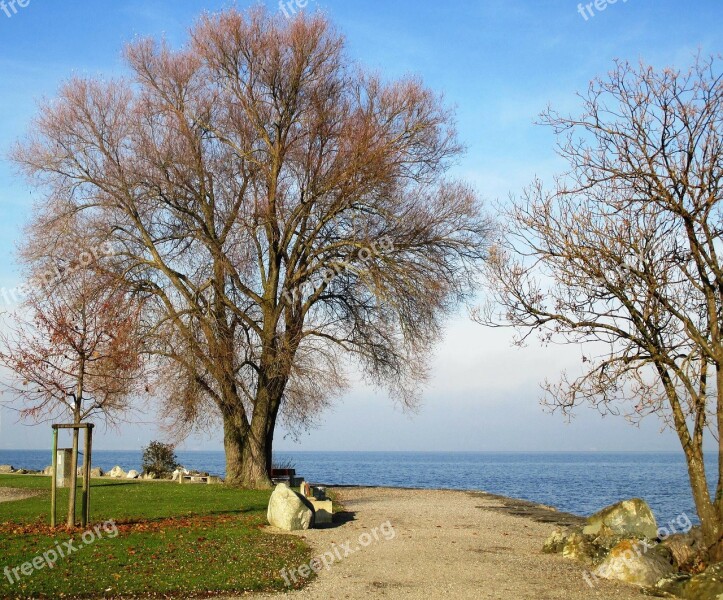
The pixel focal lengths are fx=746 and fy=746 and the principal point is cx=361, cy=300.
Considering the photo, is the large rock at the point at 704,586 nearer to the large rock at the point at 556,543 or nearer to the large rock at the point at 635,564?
the large rock at the point at 635,564

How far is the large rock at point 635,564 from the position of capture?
12461 millimetres

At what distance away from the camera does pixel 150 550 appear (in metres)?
12.9

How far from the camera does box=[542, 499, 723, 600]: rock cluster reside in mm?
11578

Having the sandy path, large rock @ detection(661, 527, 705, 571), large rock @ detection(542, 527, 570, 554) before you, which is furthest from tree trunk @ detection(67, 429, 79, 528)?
large rock @ detection(661, 527, 705, 571)

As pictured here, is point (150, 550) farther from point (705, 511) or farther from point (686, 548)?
point (686, 548)

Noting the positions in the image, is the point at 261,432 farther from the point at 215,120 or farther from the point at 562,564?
the point at 562,564

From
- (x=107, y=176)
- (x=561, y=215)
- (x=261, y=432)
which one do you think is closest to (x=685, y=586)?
(x=561, y=215)

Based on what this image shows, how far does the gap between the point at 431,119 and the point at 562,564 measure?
16417mm

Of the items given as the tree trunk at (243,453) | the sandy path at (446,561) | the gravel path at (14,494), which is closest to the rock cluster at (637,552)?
the sandy path at (446,561)

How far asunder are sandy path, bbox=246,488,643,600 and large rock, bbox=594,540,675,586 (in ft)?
1.25

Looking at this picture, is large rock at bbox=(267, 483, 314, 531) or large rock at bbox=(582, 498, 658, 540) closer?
large rock at bbox=(582, 498, 658, 540)

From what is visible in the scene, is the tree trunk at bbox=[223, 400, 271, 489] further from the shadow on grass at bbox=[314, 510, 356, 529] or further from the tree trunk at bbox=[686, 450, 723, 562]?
the tree trunk at bbox=[686, 450, 723, 562]

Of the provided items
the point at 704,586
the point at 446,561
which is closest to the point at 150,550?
the point at 446,561

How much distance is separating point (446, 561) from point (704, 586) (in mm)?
4206
